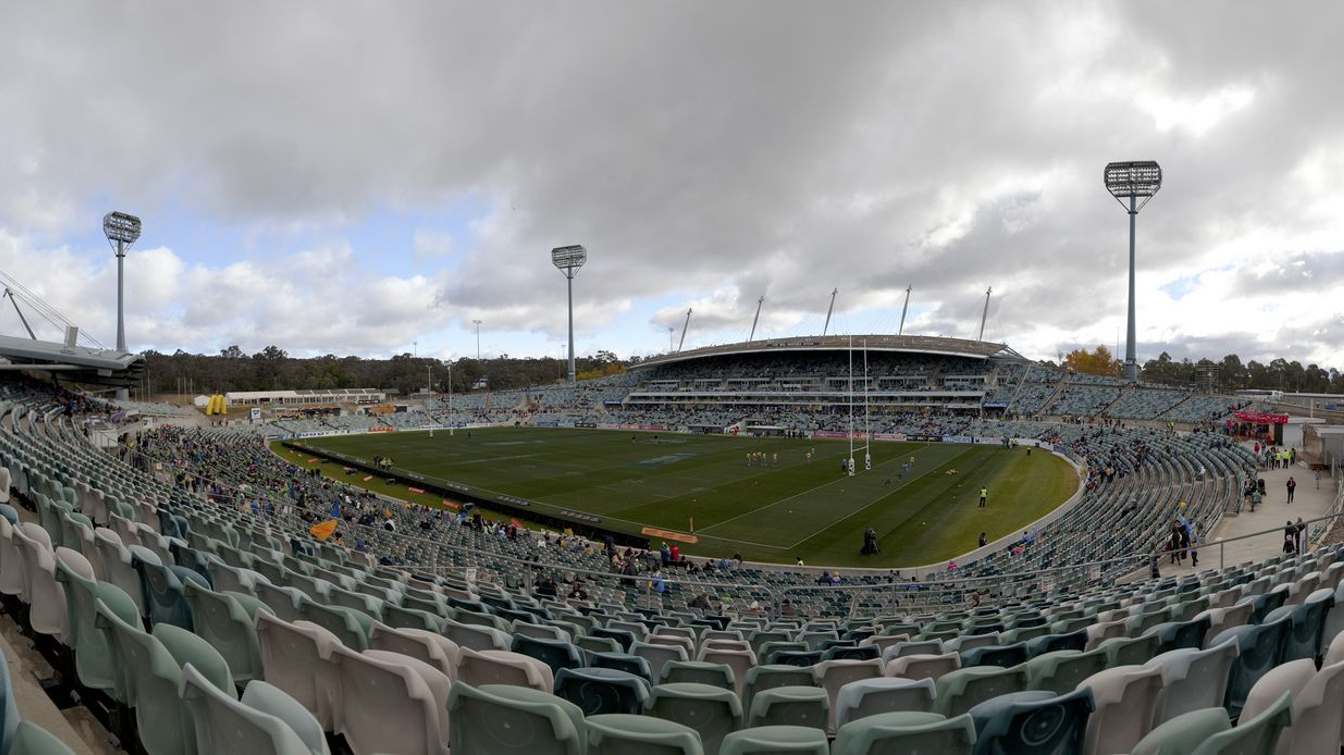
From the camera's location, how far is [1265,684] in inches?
116

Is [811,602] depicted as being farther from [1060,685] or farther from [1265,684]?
[1265,684]

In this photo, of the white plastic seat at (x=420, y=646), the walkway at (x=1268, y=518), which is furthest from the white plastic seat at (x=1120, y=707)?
the walkway at (x=1268, y=518)

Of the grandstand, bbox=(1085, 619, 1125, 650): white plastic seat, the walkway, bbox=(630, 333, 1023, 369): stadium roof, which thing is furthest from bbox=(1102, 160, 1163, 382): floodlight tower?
bbox=(1085, 619, 1125, 650): white plastic seat

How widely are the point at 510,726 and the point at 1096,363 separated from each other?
14944 centimetres

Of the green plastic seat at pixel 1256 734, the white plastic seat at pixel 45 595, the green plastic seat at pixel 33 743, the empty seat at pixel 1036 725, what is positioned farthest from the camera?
the white plastic seat at pixel 45 595

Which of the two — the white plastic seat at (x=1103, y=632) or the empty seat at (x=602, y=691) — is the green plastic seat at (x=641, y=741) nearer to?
the empty seat at (x=602, y=691)

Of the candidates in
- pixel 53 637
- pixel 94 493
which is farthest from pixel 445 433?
pixel 53 637

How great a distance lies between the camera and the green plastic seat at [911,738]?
2.44 metres

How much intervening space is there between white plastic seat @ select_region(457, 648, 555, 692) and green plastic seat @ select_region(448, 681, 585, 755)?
39.9 inches

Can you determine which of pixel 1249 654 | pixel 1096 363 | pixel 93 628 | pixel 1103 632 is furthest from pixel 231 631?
pixel 1096 363

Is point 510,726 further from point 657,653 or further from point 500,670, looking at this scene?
point 657,653

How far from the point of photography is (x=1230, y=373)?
452 feet

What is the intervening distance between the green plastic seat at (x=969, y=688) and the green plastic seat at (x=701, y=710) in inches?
52.7

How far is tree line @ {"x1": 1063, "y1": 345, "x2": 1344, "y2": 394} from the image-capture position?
116 metres
